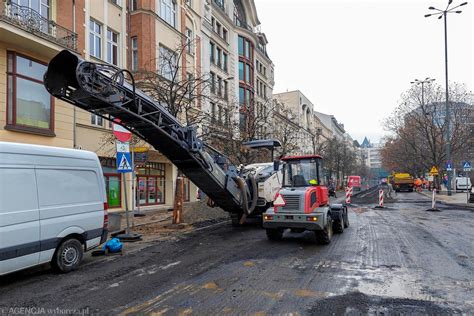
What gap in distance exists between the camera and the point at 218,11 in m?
37.0

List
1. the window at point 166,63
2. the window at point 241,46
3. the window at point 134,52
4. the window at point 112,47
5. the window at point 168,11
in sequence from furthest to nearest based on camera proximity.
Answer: the window at point 241,46 → the window at point 168,11 → the window at point 134,52 → the window at point 112,47 → the window at point 166,63

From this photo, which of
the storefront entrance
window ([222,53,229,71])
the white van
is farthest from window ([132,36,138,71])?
window ([222,53,229,71])

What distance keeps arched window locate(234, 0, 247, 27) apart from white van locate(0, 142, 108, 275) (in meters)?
39.9

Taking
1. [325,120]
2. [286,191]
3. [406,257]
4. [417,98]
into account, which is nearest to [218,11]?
[417,98]

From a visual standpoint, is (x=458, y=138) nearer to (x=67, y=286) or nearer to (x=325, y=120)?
(x=67, y=286)

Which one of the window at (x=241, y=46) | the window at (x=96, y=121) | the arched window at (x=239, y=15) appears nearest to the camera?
the window at (x=96, y=121)

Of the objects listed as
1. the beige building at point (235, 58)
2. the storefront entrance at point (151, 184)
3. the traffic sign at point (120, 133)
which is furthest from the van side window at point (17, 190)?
the beige building at point (235, 58)

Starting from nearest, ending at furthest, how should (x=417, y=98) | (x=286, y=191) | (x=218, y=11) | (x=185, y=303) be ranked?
(x=185, y=303), (x=286, y=191), (x=218, y=11), (x=417, y=98)

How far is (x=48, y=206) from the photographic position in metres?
6.57

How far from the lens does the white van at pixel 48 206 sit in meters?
5.88

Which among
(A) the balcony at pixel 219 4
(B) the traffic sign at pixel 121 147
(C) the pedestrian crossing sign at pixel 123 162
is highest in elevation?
(A) the balcony at pixel 219 4

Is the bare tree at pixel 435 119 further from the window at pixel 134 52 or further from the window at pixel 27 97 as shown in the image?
the window at pixel 27 97

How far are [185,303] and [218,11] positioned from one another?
36.0 m

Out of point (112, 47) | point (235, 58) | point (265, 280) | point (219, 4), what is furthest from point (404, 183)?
point (265, 280)
